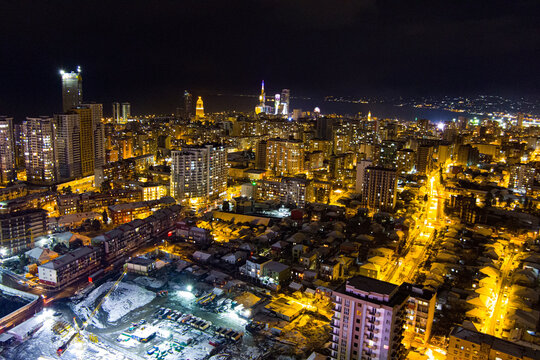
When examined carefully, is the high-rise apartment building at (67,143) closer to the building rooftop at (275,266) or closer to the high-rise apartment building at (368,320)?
the building rooftop at (275,266)

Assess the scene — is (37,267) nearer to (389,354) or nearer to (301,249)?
(301,249)

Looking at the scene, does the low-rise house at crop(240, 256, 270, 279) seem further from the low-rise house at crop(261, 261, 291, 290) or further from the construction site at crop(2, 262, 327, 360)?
the construction site at crop(2, 262, 327, 360)

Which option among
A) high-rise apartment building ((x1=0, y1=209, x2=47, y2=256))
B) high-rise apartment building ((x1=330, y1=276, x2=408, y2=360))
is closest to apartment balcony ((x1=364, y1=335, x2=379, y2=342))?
high-rise apartment building ((x1=330, y1=276, x2=408, y2=360))

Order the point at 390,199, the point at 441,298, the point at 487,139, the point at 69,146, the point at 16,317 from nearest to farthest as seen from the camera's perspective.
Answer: the point at 16,317 < the point at 441,298 < the point at 390,199 < the point at 69,146 < the point at 487,139

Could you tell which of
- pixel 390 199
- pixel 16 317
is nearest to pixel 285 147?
pixel 390 199

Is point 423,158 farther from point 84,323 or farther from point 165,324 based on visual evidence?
point 84,323

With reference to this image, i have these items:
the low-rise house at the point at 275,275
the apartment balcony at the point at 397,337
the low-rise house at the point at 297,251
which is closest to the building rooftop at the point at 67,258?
the low-rise house at the point at 275,275
